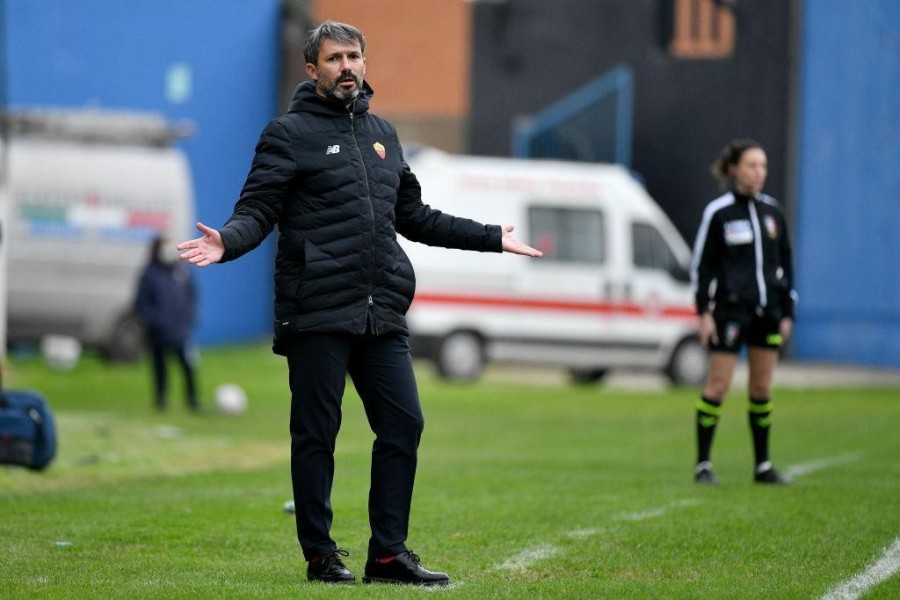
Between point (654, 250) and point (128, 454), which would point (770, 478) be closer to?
point (128, 454)

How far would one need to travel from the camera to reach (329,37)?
6.51m

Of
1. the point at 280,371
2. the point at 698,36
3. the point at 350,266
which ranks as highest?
the point at 698,36

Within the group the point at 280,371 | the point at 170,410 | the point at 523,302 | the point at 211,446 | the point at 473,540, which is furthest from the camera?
the point at 280,371

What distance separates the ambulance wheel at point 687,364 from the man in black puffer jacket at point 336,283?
1766 cm

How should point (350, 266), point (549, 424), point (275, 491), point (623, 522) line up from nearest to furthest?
1. point (350, 266)
2. point (623, 522)
3. point (275, 491)
4. point (549, 424)

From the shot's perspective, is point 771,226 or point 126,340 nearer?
point 771,226

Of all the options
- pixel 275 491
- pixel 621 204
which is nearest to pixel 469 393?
pixel 621 204

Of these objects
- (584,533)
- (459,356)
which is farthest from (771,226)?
(459,356)

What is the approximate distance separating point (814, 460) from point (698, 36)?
53.4 ft

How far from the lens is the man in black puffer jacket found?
6512 millimetres

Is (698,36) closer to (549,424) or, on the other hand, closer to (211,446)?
(549,424)

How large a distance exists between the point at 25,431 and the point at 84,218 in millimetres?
14644

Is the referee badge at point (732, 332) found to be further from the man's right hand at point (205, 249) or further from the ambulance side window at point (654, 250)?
the ambulance side window at point (654, 250)

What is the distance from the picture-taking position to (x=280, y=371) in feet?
87.5
